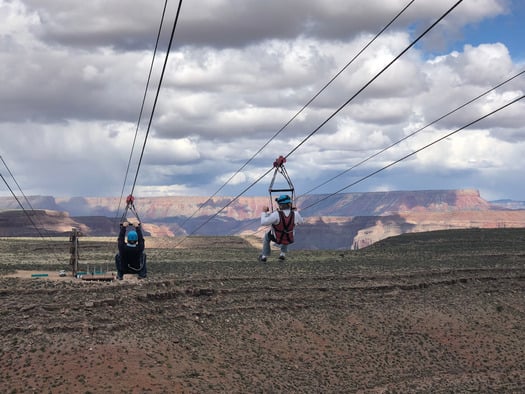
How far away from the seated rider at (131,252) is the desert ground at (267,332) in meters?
2.49

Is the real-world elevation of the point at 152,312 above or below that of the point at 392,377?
above

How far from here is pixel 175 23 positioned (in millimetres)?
19016

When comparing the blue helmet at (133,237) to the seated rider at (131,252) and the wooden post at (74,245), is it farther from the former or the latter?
the wooden post at (74,245)

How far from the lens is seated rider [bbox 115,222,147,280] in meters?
33.3

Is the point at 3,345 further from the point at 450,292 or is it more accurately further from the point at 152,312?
the point at 450,292

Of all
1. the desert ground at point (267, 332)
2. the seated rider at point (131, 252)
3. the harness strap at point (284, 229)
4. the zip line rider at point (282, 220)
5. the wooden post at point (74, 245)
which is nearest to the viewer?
the zip line rider at point (282, 220)

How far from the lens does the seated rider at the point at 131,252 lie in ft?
109

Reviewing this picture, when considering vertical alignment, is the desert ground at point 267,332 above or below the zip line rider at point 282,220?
below

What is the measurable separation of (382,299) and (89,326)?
1000 inches

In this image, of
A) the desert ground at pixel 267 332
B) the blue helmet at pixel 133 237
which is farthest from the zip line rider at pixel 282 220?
the desert ground at pixel 267 332

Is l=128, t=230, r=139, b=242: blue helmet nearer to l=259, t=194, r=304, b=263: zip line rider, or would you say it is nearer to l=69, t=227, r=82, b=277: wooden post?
l=259, t=194, r=304, b=263: zip line rider

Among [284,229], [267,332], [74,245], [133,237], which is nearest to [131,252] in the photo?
[133,237]

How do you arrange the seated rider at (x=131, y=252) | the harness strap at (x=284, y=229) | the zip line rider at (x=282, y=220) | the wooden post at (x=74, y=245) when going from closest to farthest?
the zip line rider at (x=282, y=220) → the harness strap at (x=284, y=229) → the seated rider at (x=131, y=252) → the wooden post at (x=74, y=245)

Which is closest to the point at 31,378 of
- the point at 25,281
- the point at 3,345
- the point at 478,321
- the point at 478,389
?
the point at 3,345
